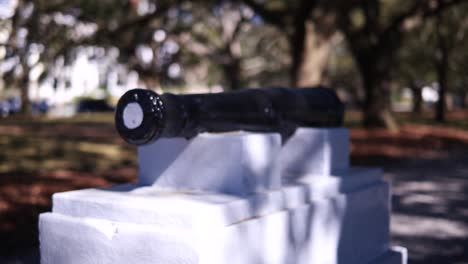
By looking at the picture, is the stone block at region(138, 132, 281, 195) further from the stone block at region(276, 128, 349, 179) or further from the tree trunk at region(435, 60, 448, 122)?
the tree trunk at region(435, 60, 448, 122)

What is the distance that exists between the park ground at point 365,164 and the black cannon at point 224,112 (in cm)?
202

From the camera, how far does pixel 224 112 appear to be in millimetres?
3723

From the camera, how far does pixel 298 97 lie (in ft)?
14.3

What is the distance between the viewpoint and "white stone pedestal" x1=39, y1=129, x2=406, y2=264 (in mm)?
3000

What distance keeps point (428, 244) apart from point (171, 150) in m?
3.60

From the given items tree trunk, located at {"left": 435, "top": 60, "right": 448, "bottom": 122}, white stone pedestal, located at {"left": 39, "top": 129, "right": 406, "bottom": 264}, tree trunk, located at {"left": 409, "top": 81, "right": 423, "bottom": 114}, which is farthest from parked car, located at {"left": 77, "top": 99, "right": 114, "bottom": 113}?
white stone pedestal, located at {"left": 39, "top": 129, "right": 406, "bottom": 264}

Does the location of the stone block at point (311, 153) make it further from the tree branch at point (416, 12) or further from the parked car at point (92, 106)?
the parked car at point (92, 106)

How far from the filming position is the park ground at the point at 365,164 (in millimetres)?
6184

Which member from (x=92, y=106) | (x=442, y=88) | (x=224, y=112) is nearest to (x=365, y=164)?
(x=224, y=112)

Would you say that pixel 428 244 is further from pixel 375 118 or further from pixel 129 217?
pixel 375 118

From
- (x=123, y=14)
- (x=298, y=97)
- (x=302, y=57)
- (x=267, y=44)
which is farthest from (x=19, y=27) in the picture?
(x=267, y=44)

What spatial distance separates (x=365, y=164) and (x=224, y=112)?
957 centimetres

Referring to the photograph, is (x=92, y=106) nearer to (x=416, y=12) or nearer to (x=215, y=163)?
(x=416, y=12)

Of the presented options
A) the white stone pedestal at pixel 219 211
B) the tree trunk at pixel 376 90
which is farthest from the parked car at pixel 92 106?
the white stone pedestal at pixel 219 211
